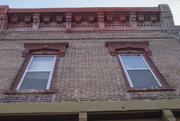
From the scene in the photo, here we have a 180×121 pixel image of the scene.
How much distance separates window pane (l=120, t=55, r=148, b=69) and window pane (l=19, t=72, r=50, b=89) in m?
2.74

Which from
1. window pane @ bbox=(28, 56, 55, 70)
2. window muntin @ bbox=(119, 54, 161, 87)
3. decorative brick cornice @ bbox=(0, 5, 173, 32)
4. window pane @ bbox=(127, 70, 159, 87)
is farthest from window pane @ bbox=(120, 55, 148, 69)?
window pane @ bbox=(28, 56, 55, 70)

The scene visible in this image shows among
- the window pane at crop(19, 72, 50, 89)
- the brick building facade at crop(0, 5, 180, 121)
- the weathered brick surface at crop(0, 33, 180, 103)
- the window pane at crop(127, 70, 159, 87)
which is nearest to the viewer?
the brick building facade at crop(0, 5, 180, 121)

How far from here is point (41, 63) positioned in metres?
8.23

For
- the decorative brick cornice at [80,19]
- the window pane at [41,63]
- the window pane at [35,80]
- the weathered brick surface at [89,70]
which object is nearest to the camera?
the weathered brick surface at [89,70]

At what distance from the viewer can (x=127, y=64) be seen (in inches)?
321

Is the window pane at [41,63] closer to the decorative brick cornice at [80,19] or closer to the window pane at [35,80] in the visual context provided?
the window pane at [35,80]

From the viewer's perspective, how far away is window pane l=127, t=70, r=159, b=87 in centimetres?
703

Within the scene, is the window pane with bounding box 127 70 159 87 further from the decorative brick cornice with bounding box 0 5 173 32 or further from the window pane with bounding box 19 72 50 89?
→ the decorative brick cornice with bounding box 0 5 173 32

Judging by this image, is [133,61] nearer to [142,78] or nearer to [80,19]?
[142,78]

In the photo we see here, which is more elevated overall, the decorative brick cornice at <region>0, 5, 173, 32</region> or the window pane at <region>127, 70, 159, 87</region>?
the decorative brick cornice at <region>0, 5, 173, 32</region>

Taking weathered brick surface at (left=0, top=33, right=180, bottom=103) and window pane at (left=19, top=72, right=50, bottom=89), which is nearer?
weathered brick surface at (left=0, top=33, right=180, bottom=103)

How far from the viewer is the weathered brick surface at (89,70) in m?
6.12

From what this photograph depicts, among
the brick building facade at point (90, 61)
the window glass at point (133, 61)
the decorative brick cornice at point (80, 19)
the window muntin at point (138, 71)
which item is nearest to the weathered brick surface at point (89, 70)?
the brick building facade at point (90, 61)

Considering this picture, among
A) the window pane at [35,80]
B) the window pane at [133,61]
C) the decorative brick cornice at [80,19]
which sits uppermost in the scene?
the decorative brick cornice at [80,19]
